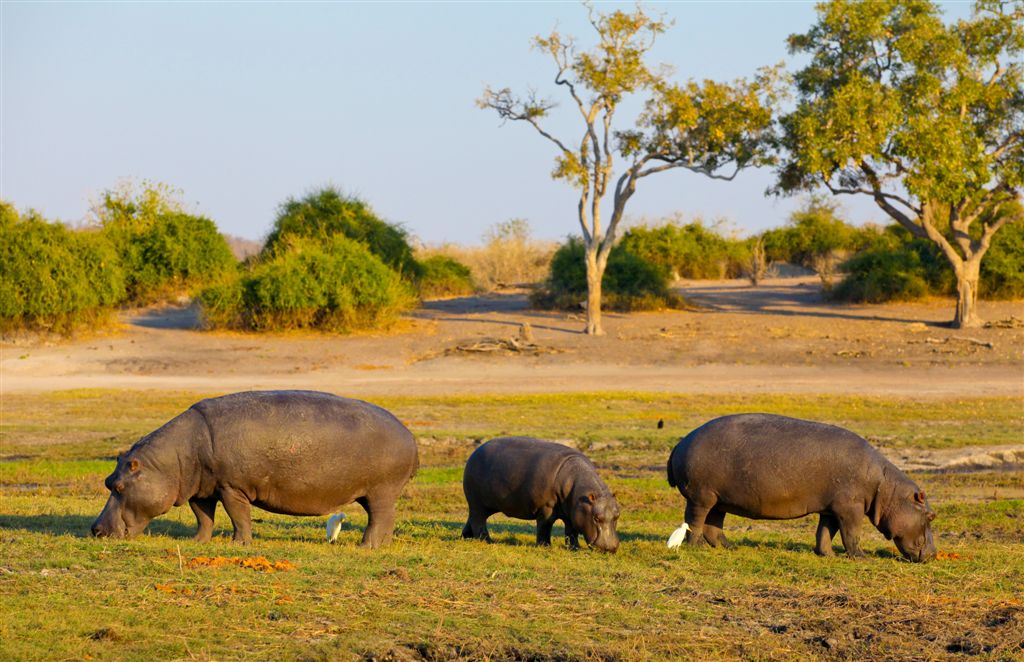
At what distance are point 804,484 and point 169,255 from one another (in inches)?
1241

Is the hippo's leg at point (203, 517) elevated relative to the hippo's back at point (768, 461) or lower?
lower

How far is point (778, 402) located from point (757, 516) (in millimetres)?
15047

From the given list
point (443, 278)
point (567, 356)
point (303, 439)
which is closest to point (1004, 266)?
point (567, 356)

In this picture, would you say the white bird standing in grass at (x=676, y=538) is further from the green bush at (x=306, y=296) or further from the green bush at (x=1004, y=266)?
the green bush at (x=1004, y=266)

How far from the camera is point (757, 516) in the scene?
1178 cm

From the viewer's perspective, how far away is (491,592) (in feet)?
30.7

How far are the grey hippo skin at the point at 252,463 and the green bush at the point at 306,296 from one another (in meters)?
25.1

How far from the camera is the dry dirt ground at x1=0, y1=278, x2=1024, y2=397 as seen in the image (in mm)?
30406

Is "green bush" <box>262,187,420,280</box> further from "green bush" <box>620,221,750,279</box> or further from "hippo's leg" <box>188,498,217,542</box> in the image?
"hippo's leg" <box>188,498,217,542</box>

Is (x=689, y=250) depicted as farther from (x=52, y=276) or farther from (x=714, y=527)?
(x=714, y=527)

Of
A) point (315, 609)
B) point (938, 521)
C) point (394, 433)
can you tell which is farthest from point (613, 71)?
point (315, 609)

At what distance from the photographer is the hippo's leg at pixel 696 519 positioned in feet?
38.3

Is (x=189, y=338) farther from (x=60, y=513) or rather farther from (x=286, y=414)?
(x=286, y=414)

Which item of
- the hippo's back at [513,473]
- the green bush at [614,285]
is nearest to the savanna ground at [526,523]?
the hippo's back at [513,473]
